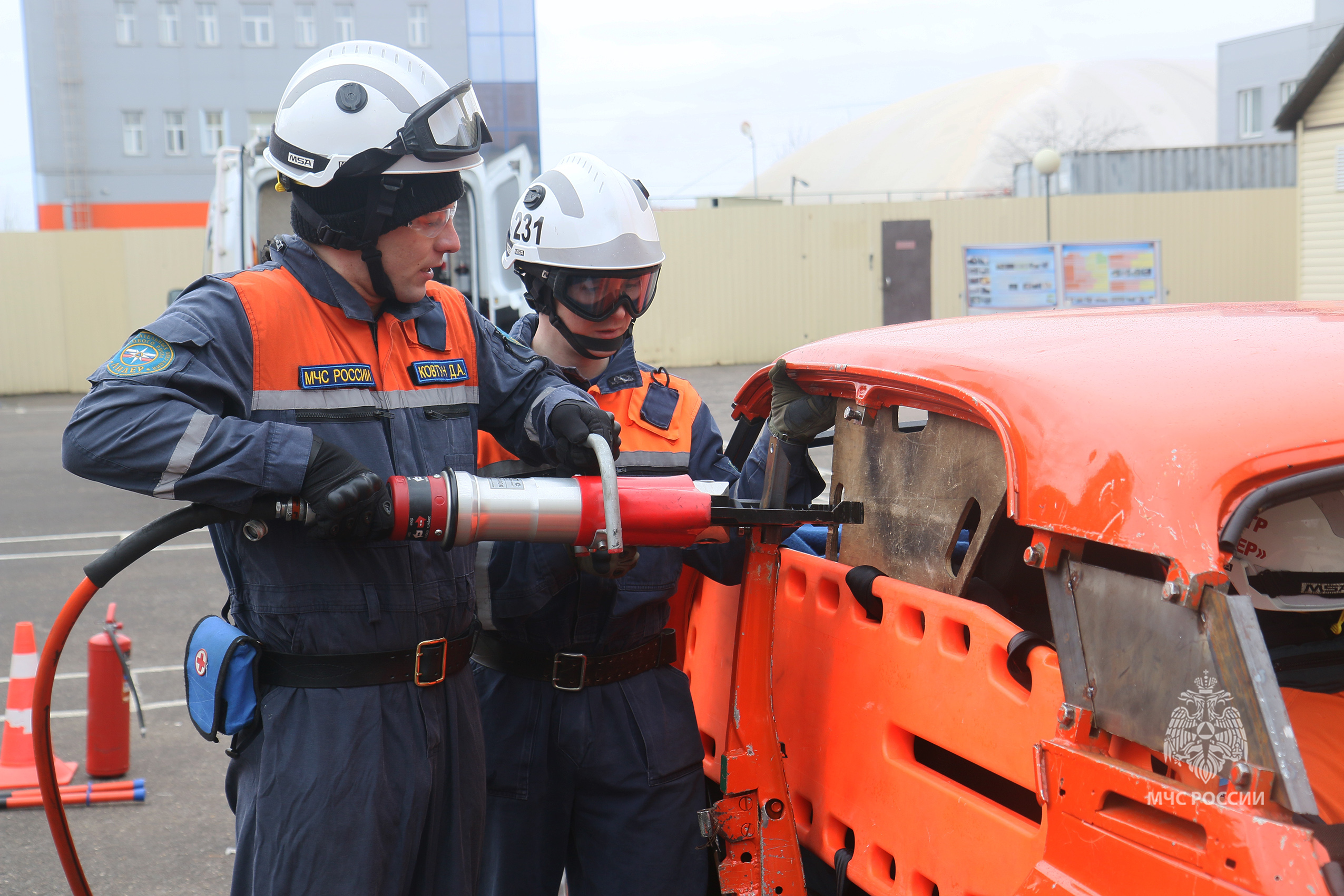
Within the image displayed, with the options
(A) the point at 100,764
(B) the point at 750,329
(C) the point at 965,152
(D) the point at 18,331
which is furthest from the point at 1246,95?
(C) the point at 965,152

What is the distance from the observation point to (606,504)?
82.0 inches

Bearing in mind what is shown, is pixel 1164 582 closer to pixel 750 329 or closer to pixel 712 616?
pixel 712 616

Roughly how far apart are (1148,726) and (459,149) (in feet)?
5.13

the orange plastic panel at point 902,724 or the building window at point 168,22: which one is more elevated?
the building window at point 168,22

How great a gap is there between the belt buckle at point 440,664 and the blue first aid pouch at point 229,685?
0.28m

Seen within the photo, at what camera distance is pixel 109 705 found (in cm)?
440

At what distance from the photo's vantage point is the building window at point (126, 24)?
34688 millimetres

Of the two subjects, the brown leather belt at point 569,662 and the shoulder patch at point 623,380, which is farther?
the shoulder patch at point 623,380

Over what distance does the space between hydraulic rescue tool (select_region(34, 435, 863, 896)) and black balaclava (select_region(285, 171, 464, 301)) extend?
45 centimetres

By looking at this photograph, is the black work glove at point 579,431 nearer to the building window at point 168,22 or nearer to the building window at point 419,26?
the building window at point 419,26

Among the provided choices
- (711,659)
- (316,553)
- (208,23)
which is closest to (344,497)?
(316,553)

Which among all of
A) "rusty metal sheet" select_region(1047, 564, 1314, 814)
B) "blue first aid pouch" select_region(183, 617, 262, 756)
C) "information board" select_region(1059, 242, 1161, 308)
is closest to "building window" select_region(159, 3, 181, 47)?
"information board" select_region(1059, 242, 1161, 308)

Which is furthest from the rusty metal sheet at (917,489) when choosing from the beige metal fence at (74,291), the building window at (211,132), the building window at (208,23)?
the building window at (208,23)

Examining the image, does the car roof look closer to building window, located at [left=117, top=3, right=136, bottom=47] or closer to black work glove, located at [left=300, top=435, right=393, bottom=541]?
black work glove, located at [left=300, top=435, right=393, bottom=541]
